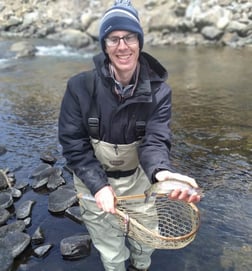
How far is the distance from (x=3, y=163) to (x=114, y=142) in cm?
443

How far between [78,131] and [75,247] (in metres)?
1.86

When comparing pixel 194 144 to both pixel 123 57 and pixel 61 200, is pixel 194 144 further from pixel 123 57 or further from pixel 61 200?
pixel 123 57

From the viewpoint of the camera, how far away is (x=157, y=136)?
11.3ft

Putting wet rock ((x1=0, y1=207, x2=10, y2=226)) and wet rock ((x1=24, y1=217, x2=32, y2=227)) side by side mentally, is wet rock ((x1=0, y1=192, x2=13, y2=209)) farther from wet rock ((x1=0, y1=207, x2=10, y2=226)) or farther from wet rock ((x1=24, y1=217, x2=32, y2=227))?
wet rock ((x1=24, y1=217, x2=32, y2=227))

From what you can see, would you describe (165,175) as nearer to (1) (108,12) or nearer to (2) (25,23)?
(1) (108,12)

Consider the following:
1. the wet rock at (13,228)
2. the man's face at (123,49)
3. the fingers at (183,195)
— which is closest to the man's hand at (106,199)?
the fingers at (183,195)

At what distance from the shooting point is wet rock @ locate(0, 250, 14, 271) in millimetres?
4352

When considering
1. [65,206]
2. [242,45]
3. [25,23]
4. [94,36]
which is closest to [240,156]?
[65,206]

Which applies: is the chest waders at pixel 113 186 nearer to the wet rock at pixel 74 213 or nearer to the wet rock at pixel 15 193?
the wet rock at pixel 74 213

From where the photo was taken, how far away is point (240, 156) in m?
7.37

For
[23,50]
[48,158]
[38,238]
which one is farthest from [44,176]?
[23,50]

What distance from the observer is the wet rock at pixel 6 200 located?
565 centimetres

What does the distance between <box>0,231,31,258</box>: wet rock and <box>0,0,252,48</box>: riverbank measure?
1898 cm

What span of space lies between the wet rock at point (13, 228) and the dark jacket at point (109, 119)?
6.58ft
